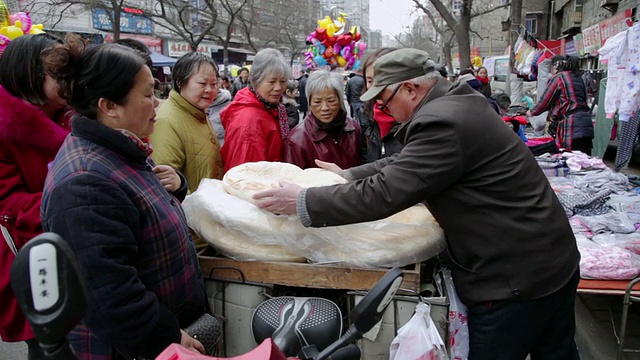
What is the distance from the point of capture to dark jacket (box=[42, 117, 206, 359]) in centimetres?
137

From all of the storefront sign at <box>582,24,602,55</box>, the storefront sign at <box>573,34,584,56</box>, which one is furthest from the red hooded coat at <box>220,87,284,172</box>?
the storefront sign at <box>573,34,584,56</box>

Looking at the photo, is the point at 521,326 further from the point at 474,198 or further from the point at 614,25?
the point at 614,25

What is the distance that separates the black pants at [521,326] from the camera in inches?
76.9

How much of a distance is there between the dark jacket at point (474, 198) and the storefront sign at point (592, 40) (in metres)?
13.3

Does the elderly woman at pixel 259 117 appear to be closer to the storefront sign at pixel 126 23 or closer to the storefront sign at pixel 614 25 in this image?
the storefront sign at pixel 614 25

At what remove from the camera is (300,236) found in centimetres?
207

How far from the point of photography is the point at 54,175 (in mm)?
1439

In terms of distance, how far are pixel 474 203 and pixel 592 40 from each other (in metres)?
14.6

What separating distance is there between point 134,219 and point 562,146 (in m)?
6.93

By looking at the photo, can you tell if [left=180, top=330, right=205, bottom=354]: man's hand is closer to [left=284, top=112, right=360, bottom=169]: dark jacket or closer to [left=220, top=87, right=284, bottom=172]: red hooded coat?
[left=220, top=87, right=284, bottom=172]: red hooded coat

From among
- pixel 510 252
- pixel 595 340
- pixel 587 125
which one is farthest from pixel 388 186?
pixel 587 125

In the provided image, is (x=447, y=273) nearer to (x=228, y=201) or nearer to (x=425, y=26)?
(x=228, y=201)

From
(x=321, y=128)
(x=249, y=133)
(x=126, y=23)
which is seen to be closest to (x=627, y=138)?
(x=321, y=128)

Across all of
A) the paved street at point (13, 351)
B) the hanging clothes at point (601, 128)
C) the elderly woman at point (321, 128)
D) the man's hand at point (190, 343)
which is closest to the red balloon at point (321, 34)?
the hanging clothes at point (601, 128)
